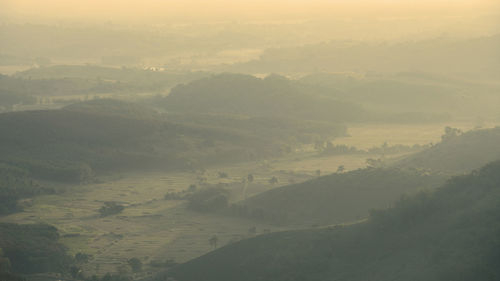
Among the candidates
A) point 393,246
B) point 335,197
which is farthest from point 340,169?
point 393,246

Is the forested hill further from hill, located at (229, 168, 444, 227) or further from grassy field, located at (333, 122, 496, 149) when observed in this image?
hill, located at (229, 168, 444, 227)

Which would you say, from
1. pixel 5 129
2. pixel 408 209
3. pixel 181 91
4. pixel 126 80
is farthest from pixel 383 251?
pixel 126 80

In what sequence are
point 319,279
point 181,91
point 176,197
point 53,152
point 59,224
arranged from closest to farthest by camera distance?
point 319,279 < point 59,224 < point 176,197 < point 53,152 < point 181,91

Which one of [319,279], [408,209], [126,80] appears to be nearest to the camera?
[319,279]

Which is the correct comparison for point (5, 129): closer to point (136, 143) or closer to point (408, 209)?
point (136, 143)

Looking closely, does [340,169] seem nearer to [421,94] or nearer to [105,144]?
[105,144]

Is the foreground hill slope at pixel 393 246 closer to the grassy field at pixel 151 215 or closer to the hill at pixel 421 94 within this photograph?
the grassy field at pixel 151 215

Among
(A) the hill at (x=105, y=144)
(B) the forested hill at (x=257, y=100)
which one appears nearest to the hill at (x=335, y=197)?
(A) the hill at (x=105, y=144)

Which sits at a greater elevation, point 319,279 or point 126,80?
point 126,80
